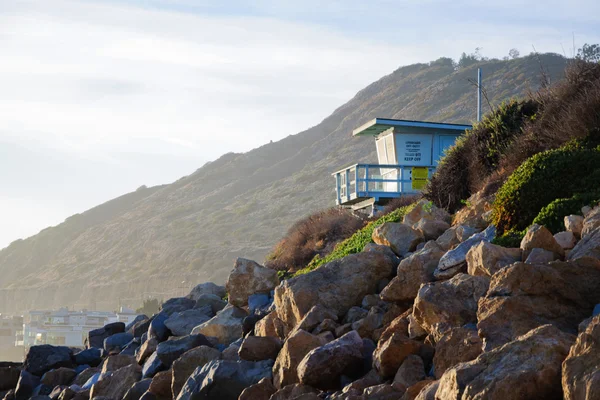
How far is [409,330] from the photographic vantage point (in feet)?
36.4

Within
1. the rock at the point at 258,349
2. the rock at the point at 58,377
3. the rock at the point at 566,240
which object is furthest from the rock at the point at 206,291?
the rock at the point at 566,240

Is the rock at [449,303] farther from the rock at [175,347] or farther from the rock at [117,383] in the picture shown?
the rock at [117,383]

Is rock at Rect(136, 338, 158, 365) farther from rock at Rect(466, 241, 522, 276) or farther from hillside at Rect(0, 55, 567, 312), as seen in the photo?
hillside at Rect(0, 55, 567, 312)

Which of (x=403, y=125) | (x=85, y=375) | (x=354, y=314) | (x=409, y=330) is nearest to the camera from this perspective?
(x=409, y=330)

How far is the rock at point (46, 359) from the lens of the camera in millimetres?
19516

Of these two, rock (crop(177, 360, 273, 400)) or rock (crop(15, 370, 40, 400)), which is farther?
rock (crop(15, 370, 40, 400))

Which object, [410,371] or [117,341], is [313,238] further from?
[410,371]

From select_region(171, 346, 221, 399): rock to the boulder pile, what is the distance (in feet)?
0.06

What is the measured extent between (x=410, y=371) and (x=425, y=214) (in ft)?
27.4

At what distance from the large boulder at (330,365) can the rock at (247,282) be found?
682 cm

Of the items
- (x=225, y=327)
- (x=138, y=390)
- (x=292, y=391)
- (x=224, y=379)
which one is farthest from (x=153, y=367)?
(x=292, y=391)

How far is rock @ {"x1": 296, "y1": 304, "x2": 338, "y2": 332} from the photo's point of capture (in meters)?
12.8

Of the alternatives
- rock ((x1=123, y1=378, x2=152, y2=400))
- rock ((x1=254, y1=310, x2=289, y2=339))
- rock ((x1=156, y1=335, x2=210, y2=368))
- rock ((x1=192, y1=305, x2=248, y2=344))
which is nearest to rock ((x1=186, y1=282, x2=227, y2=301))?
rock ((x1=192, y1=305, x2=248, y2=344))

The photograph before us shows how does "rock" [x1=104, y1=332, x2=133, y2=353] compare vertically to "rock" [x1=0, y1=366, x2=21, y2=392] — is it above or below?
above
